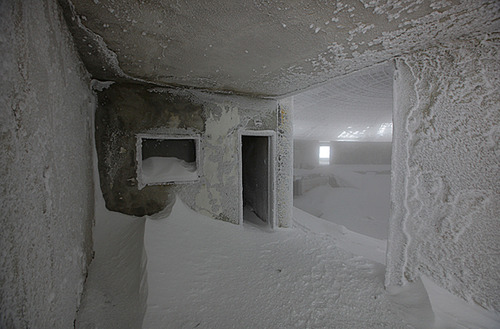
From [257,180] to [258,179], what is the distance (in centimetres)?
8

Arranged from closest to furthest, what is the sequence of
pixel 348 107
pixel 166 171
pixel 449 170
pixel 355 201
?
pixel 449 170
pixel 166 171
pixel 355 201
pixel 348 107

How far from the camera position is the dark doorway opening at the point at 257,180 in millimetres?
3977

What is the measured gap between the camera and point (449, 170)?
1.64 meters

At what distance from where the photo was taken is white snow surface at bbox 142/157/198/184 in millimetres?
2956

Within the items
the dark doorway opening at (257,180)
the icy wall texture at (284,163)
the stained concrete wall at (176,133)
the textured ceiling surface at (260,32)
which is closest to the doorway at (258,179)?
the dark doorway opening at (257,180)

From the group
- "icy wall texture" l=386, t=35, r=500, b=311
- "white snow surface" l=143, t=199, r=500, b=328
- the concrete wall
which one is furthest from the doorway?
the concrete wall

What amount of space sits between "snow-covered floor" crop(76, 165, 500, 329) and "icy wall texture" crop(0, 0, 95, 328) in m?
0.41

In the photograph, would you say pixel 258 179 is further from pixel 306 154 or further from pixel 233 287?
pixel 306 154

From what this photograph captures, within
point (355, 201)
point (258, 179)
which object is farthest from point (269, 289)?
point (355, 201)

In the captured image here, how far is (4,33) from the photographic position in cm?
84

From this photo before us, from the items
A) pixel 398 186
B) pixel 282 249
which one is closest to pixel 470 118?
pixel 398 186

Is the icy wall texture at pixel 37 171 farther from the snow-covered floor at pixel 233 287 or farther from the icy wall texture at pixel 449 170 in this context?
the icy wall texture at pixel 449 170

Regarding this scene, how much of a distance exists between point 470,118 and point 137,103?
3.27 m

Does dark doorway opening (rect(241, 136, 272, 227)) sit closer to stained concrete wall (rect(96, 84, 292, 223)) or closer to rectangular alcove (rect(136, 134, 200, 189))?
stained concrete wall (rect(96, 84, 292, 223))
